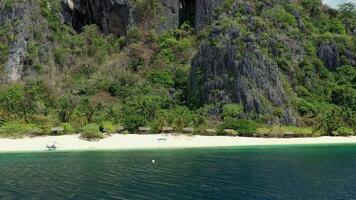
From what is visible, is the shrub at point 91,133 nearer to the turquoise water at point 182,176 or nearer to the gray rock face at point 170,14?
the turquoise water at point 182,176

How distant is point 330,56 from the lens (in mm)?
132375

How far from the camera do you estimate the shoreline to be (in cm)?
8400

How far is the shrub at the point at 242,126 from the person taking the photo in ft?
319

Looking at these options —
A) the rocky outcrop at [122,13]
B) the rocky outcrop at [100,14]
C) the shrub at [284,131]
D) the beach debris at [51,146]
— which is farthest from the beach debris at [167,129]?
the rocky outcrop at [100,14]

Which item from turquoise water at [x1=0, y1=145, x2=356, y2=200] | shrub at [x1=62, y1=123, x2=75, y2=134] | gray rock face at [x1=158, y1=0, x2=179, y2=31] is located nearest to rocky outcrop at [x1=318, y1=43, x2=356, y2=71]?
gray rock face at [x1=158, y1=0, x2=179, y2=31]

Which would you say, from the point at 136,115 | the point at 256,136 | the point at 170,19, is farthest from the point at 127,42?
the point at 256,136

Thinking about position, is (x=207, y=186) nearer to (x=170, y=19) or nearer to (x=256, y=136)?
(x=256, y=136)

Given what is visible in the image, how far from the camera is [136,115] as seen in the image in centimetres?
10225

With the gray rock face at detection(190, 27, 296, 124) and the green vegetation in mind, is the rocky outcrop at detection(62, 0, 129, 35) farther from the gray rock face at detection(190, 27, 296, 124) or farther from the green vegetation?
the gray rock face at detection(190, 27, 296, 124)

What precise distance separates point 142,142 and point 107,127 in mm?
10190

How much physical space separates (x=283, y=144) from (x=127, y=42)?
233 ft

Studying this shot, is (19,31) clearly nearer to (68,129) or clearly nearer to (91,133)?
(68,129)

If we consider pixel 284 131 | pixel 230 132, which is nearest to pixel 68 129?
pixel 230 132

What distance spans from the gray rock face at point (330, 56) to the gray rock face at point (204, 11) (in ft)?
111
